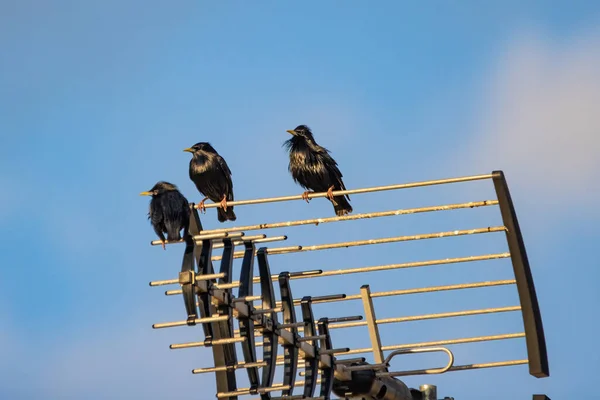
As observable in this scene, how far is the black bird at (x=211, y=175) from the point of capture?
49.5ft

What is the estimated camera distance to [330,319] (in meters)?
8.64

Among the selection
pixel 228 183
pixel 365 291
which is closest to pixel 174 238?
pixel 365 291

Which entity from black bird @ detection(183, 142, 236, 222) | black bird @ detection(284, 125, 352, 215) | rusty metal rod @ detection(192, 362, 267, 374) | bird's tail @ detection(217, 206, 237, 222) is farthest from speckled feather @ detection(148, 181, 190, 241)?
bird's tail @ detection(217, 206, 237, 222)

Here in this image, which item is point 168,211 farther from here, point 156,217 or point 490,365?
point 490,365

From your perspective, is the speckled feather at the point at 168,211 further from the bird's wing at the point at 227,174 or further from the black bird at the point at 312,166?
the bird's wing at the point at 227,174

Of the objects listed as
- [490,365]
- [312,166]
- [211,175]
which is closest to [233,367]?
[490,365]

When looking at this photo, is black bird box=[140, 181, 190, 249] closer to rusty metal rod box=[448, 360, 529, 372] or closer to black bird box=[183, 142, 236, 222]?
rusty metal rod box=[448, 360, 529, 372]

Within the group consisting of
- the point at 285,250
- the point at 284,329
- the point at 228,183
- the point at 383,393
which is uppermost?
the point at 228,183

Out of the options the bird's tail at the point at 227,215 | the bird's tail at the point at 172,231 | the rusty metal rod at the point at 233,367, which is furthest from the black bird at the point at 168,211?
the bird's tail at the point at 227,215

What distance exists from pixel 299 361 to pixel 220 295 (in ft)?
4.48

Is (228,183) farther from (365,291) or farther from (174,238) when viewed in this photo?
(174,238)

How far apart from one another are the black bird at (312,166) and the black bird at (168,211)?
6032mm

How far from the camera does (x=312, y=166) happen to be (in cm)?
1455

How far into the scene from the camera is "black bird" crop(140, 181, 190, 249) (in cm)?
818
